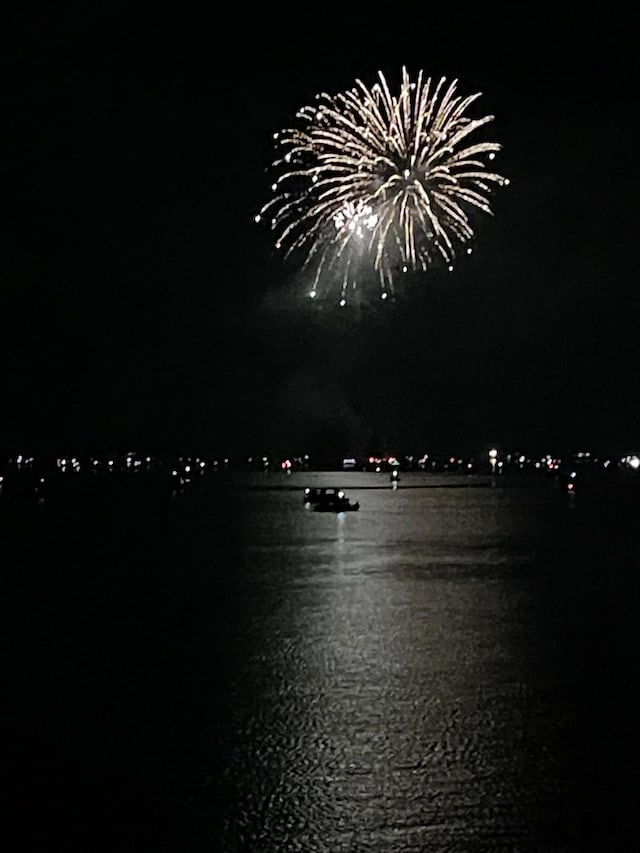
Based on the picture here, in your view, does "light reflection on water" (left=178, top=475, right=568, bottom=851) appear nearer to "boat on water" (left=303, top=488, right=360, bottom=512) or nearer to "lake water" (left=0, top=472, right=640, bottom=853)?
"lake water" (left=0, top=472, right=640, bottom=853)

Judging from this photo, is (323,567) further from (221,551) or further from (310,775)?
(310,775)

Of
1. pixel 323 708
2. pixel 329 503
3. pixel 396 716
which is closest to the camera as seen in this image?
pixel 396 716

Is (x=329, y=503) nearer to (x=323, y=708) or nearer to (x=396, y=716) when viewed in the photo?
(x=323, y=708)

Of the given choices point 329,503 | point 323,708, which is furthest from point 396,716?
point 329,503

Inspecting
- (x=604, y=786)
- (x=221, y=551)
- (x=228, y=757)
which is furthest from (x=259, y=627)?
(x=221, y=551)

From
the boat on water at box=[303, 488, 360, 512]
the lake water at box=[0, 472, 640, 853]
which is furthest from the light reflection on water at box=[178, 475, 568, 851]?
the boat on water at box=[303, 488, 360, 512]

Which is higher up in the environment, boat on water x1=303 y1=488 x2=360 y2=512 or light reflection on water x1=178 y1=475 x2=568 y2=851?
boat on water x1=303 y1=488 x2=360 y2=512

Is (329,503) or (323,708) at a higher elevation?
(329,503)

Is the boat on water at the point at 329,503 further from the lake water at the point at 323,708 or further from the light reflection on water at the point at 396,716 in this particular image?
the light reflection on water at the point at 396,716
